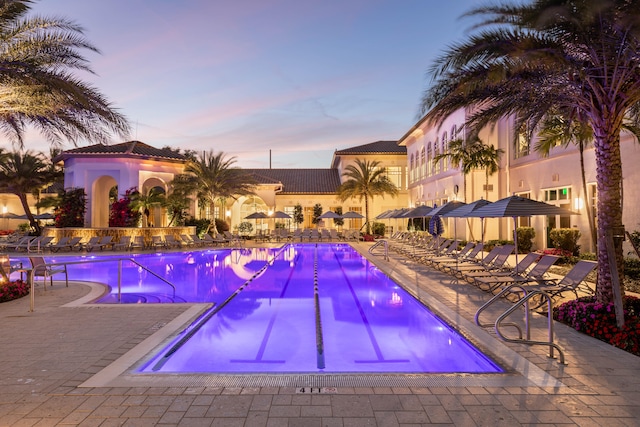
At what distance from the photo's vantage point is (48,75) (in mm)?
7227

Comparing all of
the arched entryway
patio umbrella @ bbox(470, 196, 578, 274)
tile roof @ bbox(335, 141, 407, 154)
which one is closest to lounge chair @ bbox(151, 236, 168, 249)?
the arched entryway

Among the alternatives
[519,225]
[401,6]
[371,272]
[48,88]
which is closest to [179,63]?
[401,6]

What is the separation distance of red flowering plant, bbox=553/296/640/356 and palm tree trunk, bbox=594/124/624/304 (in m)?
0.38

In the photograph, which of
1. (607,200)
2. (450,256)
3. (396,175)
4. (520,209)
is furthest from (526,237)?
(396,175)

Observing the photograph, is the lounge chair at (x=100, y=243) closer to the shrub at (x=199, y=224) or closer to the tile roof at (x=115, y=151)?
the tile roof at (x=115, y=151)

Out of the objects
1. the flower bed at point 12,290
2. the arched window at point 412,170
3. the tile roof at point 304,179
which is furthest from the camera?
the tile roof at point 304,179

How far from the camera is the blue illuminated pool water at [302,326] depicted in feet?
18.0

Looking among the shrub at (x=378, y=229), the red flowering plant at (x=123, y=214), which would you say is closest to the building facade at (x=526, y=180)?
the shrub at (x=378, y=229)

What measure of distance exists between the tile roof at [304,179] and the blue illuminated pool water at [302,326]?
71.3 ft

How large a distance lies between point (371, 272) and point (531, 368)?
31.6 ft

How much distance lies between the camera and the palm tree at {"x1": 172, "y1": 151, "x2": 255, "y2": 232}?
26094 millimetres

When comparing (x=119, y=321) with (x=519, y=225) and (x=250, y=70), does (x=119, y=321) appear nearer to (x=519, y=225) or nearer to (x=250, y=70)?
(x=250, y=70)

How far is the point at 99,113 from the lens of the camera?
27.0 feet

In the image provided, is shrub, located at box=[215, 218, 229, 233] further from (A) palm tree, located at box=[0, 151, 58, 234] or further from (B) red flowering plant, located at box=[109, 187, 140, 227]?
(A) palm tree, located at box=[0, 151, 58, 234]
